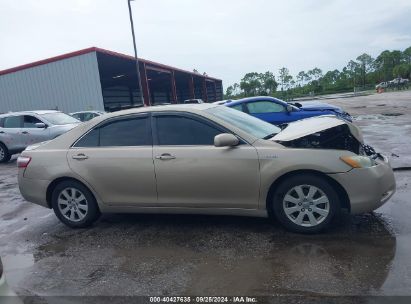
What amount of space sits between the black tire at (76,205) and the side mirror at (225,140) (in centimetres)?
A: 192

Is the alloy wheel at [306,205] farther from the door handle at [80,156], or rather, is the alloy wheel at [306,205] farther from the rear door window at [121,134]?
the door handle at [80,156]

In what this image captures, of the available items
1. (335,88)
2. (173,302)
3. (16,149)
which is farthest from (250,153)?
(335,88)

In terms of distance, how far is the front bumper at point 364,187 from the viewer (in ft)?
13.2

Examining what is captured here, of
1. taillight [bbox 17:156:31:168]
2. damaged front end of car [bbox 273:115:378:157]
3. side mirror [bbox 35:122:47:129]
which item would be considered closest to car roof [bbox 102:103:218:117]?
damaged front end of car [bbox 273:115:378:157]

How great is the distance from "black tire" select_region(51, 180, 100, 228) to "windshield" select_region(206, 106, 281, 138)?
1963 millimetres

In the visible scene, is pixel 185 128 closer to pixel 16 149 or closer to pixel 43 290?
pixel 43 290

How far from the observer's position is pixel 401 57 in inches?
3137

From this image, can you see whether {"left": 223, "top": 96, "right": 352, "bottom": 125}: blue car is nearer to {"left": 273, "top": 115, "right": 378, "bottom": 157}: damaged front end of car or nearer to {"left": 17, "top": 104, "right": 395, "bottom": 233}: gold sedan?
{"left": 17, "top": 104, "right": 395, "bottom": 233}: gold sedan

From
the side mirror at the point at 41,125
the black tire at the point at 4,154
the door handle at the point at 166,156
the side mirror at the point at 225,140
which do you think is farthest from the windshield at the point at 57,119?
the side mirror at the point at 225,140

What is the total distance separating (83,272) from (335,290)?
2.41 meters

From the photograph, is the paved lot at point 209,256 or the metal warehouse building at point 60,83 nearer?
the paved lot at point 209,256

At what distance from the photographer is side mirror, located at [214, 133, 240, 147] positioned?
425 cm

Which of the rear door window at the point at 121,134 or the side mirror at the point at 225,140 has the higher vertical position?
the rear door window at the point at 121,134

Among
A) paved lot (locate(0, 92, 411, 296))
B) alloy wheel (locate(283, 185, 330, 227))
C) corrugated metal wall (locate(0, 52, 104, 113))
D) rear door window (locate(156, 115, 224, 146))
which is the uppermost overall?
corrugated metal wall (locate(0, 52, 104, 113))
